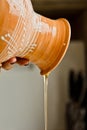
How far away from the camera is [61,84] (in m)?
1.64

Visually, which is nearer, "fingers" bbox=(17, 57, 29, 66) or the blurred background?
"fingers" bbox=(17, 57, 29, 66)

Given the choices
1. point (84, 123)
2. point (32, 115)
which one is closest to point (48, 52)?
point (32, 115)

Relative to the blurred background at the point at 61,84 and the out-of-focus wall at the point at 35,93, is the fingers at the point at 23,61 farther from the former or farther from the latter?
the blurred background at the point at 61,84

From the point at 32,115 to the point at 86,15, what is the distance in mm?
653

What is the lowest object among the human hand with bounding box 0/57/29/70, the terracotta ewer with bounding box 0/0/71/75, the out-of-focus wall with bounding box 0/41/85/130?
the out-of-focus wall with bounding box 0/41/85/130

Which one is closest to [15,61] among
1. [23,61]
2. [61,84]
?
[23,61]

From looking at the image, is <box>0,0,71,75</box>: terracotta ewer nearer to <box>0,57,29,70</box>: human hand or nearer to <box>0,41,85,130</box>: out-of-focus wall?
<box>0,57,29,70</box>: human hand

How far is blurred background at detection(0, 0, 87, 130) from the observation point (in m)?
1.36

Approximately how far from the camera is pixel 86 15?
172cm

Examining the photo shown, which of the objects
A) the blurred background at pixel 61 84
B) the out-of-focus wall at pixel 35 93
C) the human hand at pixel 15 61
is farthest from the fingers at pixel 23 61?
the blurred background at pixel 61 84

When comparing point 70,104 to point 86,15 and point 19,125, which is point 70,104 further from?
point 19,125

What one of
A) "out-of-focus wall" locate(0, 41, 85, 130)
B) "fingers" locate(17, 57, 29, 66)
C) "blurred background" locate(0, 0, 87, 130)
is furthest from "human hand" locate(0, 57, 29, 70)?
"blurred background" locate(0, 0, 87, 130)

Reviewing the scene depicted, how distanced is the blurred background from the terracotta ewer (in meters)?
0.69

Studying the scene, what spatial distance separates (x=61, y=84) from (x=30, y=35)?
45.4 inches
